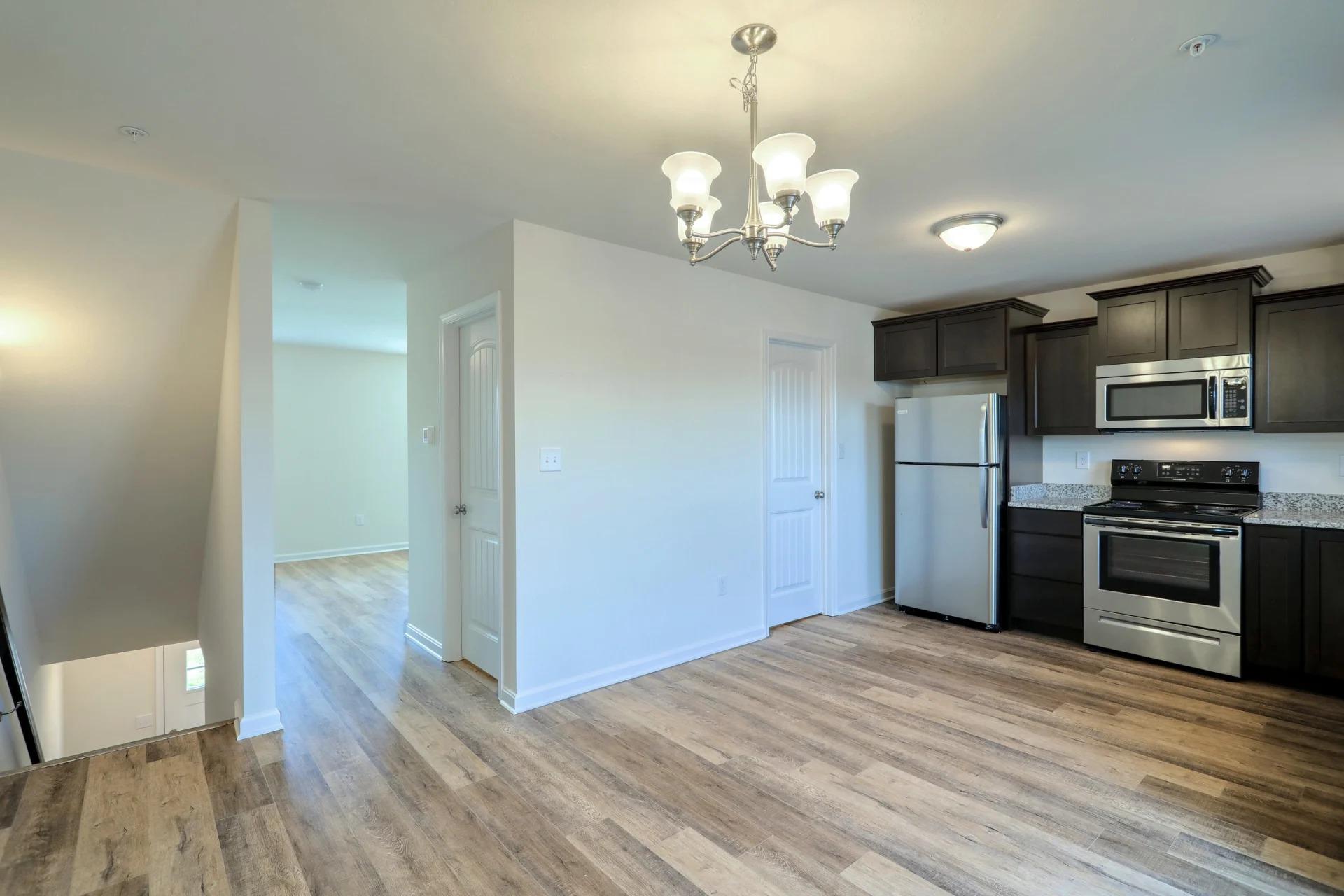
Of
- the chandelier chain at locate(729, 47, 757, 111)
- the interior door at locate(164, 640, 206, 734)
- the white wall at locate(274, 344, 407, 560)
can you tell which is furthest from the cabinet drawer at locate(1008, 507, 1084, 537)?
the interior door at locate(164, 640, 206, 734)

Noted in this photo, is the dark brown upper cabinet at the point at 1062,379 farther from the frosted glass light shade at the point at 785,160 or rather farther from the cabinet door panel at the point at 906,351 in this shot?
the frosted glass light shade at the point at 785,160

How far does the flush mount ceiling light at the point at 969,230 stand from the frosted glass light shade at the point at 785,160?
1.73 m

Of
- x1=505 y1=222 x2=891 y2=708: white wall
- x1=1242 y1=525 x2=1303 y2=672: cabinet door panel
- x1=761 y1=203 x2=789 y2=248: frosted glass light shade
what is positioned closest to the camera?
x1=761 y1=203 x2=789 y2=248: frosted glass light shade

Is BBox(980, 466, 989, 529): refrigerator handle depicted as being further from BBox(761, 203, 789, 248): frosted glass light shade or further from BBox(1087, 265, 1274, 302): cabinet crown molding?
BBox(761, 203, 789, 248): frosted glass light shade

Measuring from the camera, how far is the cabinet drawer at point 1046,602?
415 centimetres

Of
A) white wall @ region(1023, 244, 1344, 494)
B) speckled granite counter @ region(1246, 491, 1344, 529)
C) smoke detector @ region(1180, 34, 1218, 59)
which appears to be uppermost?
smoke detector @ region(1180, 34, 1218, 59)

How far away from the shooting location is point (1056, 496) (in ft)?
15.5

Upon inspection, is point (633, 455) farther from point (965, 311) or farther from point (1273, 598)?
point (1273, 598)

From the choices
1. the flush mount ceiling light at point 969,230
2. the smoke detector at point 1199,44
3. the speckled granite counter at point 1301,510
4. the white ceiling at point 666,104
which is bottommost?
the speckled granite counter at point 1301,510

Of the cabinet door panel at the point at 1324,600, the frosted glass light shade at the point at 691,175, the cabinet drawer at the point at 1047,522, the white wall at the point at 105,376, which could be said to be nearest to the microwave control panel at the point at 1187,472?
the cabinet drawer at the point at 1047,522

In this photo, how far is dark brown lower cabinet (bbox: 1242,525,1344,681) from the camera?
3236 mm

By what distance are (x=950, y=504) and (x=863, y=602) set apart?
109 centimetres

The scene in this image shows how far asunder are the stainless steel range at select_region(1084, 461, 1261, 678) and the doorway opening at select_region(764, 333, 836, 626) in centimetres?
168

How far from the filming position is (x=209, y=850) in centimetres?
212
